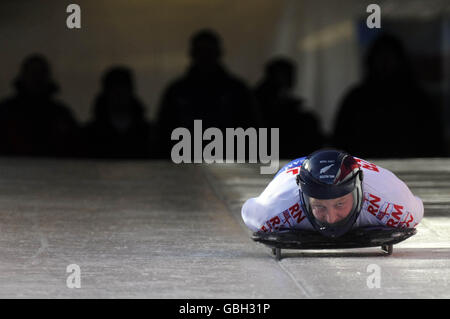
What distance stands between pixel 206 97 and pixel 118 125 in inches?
52.1

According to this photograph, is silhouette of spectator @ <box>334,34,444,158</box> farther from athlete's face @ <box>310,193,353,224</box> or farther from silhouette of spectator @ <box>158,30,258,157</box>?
athlete's face @ <box>310,193,353,224</box>

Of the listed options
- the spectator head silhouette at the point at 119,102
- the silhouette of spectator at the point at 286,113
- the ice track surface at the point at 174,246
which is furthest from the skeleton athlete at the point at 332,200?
the silhouette of spectator at the point at 286,113

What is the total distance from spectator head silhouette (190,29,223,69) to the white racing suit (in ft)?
19.0

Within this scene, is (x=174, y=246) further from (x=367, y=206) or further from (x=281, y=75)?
(x=281, y=75)

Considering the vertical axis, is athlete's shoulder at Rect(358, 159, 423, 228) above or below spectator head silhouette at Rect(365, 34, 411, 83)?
below

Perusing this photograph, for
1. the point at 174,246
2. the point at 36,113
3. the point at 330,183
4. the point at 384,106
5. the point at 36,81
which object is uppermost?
the point at 36,81

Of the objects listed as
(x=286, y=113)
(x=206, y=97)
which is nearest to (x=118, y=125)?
(x=206, y=97)

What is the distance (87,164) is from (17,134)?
984 millimetres

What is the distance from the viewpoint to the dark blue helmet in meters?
7.22

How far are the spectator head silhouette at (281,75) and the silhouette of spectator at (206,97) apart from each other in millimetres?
2349

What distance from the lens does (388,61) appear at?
13422 mm

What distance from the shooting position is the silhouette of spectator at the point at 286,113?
15.3m

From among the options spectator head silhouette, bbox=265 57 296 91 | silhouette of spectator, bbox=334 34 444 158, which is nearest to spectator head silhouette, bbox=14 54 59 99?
spectator head silhouette, bbox=265 57 296 91
